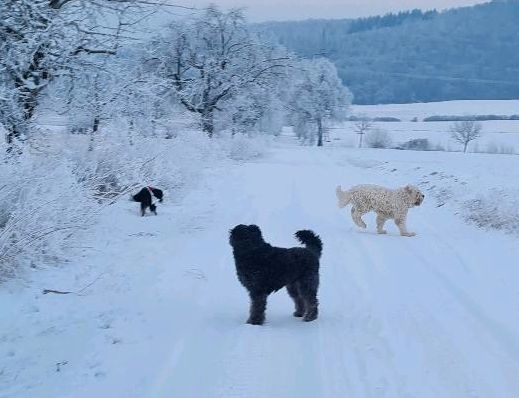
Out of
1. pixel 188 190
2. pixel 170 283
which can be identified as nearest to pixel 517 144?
pixel 188 190

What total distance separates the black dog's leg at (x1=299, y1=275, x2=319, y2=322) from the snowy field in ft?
191

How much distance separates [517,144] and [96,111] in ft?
196

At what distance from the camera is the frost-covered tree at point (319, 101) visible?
70.0m

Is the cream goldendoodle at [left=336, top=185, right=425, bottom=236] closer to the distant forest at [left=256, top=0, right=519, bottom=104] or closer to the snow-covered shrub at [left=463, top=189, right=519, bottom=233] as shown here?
the snow-covered shrub at [left=463, top=189, right=519, bottom=233]

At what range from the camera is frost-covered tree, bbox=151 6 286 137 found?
36.7 meters

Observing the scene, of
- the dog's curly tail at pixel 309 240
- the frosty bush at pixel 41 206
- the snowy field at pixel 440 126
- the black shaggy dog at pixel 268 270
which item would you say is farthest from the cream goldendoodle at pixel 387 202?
the snowy field at pixel 440 126

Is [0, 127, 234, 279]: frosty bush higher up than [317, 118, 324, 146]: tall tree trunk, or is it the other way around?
[0, 127, 234, 279]: frosty bush

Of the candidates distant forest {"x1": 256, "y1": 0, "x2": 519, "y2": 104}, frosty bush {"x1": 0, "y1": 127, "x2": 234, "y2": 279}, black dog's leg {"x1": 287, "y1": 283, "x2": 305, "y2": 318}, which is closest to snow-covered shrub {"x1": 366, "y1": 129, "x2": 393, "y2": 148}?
frosty bush {"x1": 0, "y1": 127, "x2": 234, "y2": 279}

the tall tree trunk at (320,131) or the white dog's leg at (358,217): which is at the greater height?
the white dog's leg at (358,217)

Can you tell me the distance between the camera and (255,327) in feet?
19.1

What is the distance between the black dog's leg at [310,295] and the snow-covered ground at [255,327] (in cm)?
12

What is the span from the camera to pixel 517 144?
62625 mm

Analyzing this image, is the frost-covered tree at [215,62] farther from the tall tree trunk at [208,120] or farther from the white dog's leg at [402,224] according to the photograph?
the white dog's leg at [402,224]

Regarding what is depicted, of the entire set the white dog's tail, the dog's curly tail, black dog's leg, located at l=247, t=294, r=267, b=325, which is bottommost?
the white dog's tail
